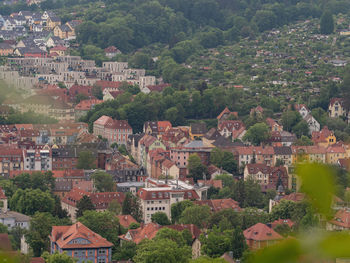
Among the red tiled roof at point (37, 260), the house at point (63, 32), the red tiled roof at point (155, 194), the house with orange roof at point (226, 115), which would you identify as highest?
the house at point (63, 32)

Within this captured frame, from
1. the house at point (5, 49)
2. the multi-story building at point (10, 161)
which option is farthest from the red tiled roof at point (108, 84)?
the multi-story building at point (10, 161)

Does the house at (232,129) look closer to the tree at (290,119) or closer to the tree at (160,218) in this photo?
the tree at (290,119)

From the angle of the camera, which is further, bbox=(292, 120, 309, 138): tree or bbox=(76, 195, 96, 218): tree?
bbox=(292, 120, 309, 138): tree

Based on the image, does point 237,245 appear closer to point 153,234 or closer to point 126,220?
point 153,234

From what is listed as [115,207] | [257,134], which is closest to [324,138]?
[257,134]

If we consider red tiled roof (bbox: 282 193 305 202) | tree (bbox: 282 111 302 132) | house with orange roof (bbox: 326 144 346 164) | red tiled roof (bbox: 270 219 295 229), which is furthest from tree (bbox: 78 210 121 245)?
tree (bbox: 282 111 302 132)

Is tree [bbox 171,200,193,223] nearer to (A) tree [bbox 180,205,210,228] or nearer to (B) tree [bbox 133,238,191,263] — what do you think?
(A) tree [bbox 180,205,210,228]
